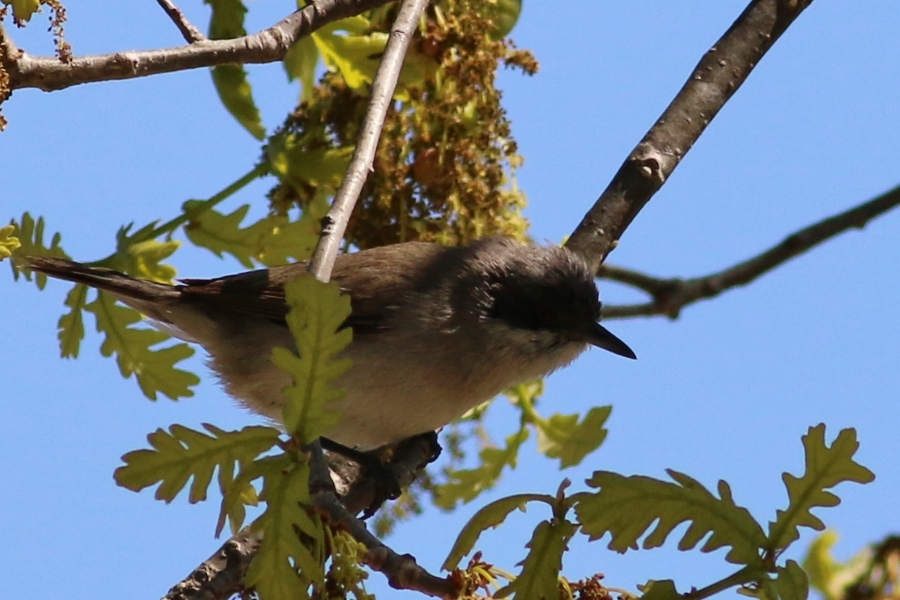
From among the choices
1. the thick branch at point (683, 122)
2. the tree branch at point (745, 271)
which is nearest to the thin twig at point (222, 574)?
the thick branch at point (683, 122)

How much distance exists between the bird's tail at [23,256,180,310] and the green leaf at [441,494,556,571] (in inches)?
68.7

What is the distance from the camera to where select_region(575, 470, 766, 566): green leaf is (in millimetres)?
1933

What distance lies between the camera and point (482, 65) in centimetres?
389

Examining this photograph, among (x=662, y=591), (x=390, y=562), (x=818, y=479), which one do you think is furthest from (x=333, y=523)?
(x=818, y=479)

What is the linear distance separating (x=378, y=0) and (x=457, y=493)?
1.63 meters

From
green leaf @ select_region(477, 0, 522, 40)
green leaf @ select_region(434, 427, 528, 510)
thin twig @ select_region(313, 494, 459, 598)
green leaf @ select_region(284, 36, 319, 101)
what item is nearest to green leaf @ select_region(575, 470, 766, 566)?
thin twig @ select_region(313, 494, 459, 598)

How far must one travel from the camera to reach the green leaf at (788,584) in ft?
5.86

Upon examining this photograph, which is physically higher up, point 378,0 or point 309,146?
point 309,146

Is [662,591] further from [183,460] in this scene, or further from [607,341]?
[607,341]

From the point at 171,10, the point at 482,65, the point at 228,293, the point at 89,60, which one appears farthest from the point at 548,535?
the point at 228,293

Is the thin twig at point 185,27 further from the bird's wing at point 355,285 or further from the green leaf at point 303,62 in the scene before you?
the bird's wing at point 355,285

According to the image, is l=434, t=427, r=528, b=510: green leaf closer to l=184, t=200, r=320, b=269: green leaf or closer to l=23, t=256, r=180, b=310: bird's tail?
l=184, t=200, r=320, b=269: green leaf

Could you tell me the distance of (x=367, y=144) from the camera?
3.00 m

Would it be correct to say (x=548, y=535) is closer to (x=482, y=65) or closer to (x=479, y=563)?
(x=479, y=563)
